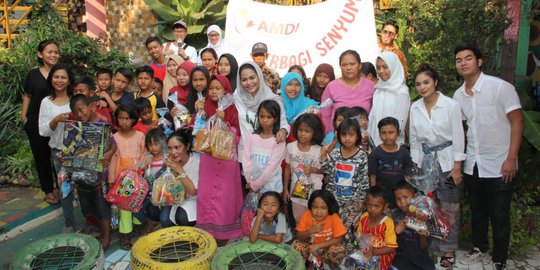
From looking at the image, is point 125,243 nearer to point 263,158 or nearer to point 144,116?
point 144,116

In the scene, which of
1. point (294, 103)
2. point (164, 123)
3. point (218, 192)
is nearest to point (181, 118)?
point (164, 123)

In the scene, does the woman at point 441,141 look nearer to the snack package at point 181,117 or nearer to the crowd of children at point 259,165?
the crowd of children at point 259,165

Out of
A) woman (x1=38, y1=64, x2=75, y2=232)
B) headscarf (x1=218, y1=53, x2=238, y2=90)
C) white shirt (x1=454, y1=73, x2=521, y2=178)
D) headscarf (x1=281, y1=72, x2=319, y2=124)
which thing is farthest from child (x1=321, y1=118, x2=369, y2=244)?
woman (x1=38, y1=64, x2=75, y2=232)

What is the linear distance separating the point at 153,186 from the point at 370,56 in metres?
3.01

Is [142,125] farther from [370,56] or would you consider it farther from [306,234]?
[370,56]

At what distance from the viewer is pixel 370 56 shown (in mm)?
5344

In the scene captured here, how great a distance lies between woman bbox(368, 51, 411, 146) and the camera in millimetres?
3908

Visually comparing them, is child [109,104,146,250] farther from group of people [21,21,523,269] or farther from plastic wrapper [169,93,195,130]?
plastic wrapper [169,93,195,130]

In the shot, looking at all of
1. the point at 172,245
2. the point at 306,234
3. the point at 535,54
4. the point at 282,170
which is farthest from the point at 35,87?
the point at 535,54

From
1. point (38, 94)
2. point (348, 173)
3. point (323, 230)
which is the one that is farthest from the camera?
point (38, 94)

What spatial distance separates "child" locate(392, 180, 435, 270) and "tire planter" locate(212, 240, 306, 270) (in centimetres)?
86

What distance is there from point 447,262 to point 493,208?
585 millimetres

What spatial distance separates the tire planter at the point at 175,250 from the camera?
3.05 m

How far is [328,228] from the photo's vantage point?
3484 mm
